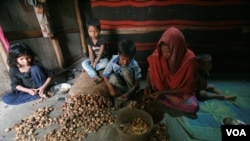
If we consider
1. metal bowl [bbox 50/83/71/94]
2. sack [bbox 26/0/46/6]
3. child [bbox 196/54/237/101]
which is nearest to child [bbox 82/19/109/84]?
metal bowl [bbox 50/83/71/94]

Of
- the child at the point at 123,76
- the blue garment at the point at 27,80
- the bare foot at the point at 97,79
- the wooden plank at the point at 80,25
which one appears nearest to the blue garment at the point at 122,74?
the child at the point at 123,76

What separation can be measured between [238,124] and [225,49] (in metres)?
1.41

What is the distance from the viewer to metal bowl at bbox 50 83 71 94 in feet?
9.29

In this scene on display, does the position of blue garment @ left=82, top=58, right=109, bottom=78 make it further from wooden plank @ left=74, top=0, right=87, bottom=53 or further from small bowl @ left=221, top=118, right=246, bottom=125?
small bowl @ left=221, top=118, right=246, bottom=125

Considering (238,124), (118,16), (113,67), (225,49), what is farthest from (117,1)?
(238,124)

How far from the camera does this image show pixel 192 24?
107 inches

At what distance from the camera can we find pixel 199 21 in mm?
2672

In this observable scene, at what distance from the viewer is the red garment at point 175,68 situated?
6.31ft

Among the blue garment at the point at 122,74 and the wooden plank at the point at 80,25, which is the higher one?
the wooden plank at the point at 80,25

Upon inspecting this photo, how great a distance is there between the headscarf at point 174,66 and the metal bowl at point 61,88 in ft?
4.81

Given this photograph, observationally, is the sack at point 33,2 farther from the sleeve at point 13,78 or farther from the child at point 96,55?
the sleeve at point 13,78

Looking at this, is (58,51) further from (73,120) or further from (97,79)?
(73,120)

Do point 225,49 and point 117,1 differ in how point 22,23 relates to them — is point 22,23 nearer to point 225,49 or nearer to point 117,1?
point 117,1

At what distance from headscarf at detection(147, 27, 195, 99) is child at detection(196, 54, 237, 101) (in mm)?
243
